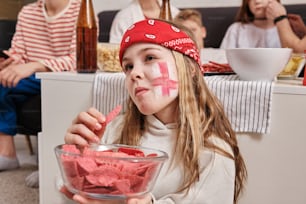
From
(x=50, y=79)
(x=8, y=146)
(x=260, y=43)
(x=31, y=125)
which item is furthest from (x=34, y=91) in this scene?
(x=260, y=43)

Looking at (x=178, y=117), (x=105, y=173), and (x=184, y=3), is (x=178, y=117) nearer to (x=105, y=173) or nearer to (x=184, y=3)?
(x=105, y=173)

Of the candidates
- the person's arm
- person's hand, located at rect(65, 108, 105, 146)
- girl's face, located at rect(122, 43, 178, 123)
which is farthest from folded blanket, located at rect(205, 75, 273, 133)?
the person's arm

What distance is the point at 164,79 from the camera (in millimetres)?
557

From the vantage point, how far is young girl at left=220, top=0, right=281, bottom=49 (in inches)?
50.3

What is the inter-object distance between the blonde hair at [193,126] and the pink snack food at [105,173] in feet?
0.50

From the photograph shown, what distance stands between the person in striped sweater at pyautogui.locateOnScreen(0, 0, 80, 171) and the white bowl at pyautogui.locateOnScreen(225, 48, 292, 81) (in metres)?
0.55

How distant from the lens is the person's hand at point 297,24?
3.93 ft

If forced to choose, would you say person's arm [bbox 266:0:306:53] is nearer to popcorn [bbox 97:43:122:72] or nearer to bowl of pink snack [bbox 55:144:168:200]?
popcorn [bbox 97:43:122:72]

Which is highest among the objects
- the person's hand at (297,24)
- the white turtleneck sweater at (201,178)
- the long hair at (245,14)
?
the long hair at (245,14)

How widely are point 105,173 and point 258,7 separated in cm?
98

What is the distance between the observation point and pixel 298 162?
2.03 feet

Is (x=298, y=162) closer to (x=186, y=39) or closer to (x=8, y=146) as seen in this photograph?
(x=186, y=39)

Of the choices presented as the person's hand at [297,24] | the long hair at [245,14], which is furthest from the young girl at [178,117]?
the long hair at [245,14]

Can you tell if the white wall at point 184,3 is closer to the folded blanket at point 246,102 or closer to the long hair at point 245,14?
the long hair at point 245,14
